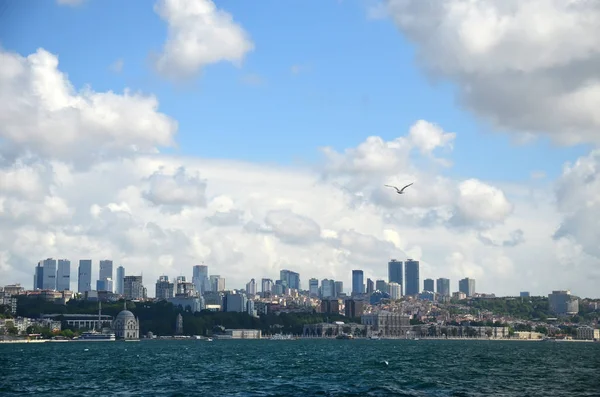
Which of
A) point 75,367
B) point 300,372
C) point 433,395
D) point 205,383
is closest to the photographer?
point 433,395

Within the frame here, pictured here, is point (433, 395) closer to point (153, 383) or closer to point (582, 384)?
point (582, 384)

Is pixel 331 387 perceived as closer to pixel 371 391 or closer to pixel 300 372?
pixel 371 391

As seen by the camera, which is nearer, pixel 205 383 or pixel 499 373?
pixel 205 383

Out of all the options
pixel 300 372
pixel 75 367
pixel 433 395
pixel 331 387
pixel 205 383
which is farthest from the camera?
pixel 75 367

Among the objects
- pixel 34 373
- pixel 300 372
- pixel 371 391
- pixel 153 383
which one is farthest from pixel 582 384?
pixel 34 373

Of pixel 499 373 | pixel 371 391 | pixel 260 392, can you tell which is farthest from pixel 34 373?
pixel 499 373

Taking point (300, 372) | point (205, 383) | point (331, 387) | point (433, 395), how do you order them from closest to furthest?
1. point (433, 395)
2. point (331, 387)
3. point (205, 383)
4. point (300, 372)

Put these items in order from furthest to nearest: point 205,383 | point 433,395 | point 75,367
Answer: point 75,367, point 205,383, point 433,395

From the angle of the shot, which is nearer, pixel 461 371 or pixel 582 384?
pixel 582 384
